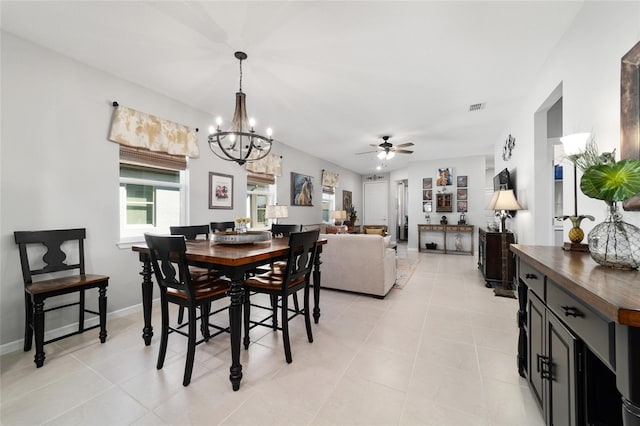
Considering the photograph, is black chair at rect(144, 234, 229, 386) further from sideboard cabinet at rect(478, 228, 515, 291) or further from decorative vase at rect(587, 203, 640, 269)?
sideboard cabinet at rect(478, 228, 515, 291)

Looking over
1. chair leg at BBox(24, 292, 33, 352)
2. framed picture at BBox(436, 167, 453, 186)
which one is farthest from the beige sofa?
framed picture at BBox(436, 167, 453, 186)

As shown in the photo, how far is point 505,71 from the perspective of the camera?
2770 millimetres

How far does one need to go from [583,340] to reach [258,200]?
4.80 meters

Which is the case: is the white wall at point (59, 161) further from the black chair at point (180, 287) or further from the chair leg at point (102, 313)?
the black chair at point (180, 287)

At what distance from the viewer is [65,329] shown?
98.5 inches

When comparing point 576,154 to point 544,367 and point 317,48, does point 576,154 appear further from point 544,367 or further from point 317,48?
point 317,48

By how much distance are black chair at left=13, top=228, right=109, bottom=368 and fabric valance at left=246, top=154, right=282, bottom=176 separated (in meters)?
2.55

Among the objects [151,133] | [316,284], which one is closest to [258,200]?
[151,133]

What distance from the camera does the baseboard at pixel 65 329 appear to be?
2.14m

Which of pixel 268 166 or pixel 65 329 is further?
pixel 268 166

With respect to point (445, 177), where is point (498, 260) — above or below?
below

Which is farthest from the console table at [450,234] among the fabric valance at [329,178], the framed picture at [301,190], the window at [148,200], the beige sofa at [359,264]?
the window at [148,200]

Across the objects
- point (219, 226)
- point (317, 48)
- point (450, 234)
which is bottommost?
point (450, 234)

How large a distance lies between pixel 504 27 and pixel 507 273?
3.02 metres
